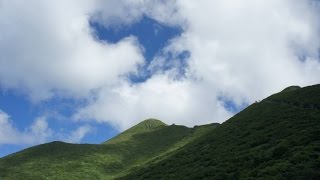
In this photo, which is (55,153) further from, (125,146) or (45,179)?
(45,179)

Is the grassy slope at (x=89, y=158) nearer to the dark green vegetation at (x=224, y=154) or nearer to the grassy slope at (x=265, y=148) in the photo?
the dark green vegetation at (x=224, y=154)

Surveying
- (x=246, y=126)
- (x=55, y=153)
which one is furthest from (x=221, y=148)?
(x=55, y=153)

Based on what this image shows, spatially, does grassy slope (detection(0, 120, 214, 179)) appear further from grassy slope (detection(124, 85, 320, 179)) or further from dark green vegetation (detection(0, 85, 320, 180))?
grassy slope (detection(124, 85, 320, 179))

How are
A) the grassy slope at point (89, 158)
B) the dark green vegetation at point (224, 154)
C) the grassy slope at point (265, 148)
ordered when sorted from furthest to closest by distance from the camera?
1. the grassy slope at point (89, 158)
2. the dark green vegetation at point (224, 154)
3. the grassy slope at point (265, 148)

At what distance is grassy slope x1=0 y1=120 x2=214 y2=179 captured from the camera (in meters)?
102

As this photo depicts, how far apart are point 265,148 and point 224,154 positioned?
276 inches

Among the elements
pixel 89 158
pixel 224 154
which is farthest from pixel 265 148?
pixel 89 158

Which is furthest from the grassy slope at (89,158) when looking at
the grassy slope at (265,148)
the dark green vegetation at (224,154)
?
the grassy slope at (265,148)

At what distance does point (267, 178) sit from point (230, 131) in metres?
40.1

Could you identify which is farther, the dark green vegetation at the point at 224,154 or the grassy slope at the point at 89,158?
the grassy slope at the point at 89,158

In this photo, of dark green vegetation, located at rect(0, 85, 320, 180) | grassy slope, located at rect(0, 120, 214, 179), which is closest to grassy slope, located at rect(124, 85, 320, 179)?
dark green vegetation, located at rect(0, 85, 320, 180)

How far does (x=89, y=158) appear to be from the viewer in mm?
117000

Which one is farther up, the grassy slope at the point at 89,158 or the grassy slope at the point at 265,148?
the grassy slope at the point at 89,158

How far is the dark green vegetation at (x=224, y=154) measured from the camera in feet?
127
